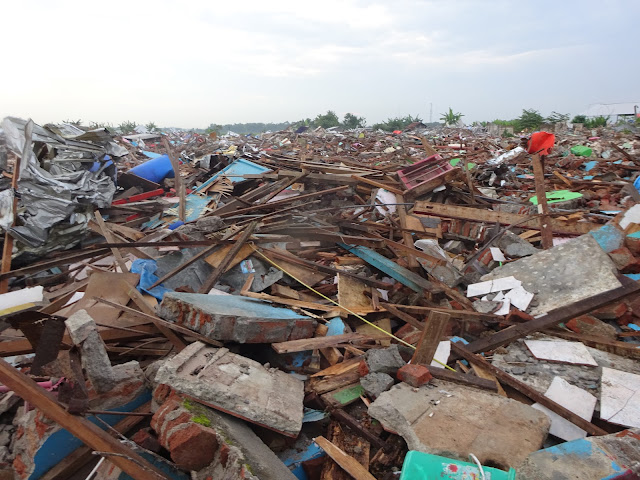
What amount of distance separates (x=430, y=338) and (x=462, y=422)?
0.63 metres

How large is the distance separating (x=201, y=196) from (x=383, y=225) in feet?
13.9

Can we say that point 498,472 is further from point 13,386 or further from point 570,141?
point 570,141

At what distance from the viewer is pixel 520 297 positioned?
12.0 feet

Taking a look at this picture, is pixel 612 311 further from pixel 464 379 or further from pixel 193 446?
pixel 193 446

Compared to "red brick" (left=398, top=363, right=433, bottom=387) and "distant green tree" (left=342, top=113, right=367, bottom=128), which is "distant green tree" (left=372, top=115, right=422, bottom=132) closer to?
"distant green tree" (left=342, top=113, right=367, bottom=128)

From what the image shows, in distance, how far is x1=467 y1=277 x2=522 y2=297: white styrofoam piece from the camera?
3846 millimetres

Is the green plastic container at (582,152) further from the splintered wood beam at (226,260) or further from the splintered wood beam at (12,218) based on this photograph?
the splintered wood beam at (12,218)

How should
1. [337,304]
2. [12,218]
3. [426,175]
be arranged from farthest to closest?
1. [426,175]
2. [12,218]
3. [337,304]

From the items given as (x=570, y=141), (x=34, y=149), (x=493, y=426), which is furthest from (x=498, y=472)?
(x=570, y=141)

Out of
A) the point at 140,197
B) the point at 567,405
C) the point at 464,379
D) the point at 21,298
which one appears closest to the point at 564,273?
the point at 567,405

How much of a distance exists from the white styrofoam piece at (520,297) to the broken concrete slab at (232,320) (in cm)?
205

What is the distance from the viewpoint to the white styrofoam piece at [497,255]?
4.55 meters

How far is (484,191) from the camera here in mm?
7969

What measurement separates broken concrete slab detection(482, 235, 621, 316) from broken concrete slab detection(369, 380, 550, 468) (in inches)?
56.2
